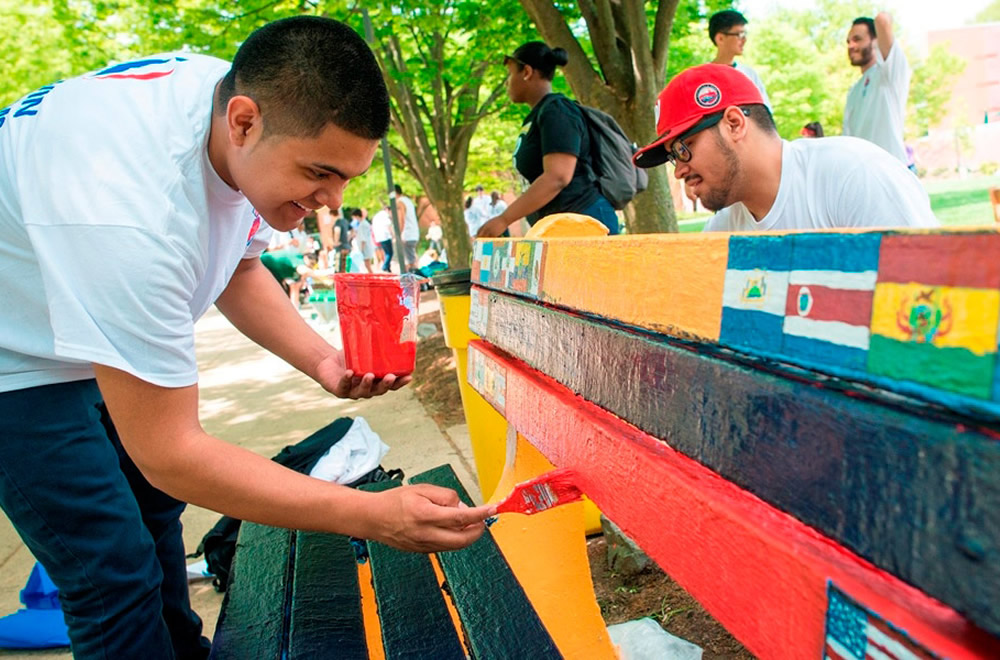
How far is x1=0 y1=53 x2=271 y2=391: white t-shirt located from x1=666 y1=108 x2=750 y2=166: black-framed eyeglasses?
1.40m

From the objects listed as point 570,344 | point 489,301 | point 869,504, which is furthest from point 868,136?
point 869,504

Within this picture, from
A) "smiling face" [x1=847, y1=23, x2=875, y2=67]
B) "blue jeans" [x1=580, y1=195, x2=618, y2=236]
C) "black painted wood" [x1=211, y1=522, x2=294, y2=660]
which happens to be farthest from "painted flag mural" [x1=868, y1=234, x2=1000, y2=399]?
"smiling face" [x1=847, y1=23, x2=875, y2=67]

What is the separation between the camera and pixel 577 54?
554cm

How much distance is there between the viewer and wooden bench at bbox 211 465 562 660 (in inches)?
59.5

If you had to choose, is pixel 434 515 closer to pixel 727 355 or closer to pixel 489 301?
pixel 727 355

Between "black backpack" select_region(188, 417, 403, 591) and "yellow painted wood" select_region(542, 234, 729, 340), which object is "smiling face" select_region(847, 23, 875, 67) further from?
"yellow painted wood" select_region(542, 234, 729, 340)

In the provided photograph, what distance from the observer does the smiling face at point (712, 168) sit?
7.83 ft

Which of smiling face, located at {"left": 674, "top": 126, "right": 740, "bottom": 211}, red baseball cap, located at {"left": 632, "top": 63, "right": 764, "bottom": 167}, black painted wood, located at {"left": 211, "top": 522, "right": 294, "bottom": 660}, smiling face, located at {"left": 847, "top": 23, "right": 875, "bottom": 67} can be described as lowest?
black painted wood, located at {"left": 211, "top": 522, "right": 294, "bottom": 660}

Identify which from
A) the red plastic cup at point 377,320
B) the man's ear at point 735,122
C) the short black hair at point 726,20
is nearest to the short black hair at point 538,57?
the short black hair at point 726,20

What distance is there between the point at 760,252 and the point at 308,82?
1039 millimetres

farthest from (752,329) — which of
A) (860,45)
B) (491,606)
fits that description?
(860,45)

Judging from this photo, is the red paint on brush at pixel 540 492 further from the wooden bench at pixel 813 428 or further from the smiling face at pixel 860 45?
the smiling face at pixel 860 45

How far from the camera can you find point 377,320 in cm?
200

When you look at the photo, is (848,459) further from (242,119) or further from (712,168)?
(712,168)
